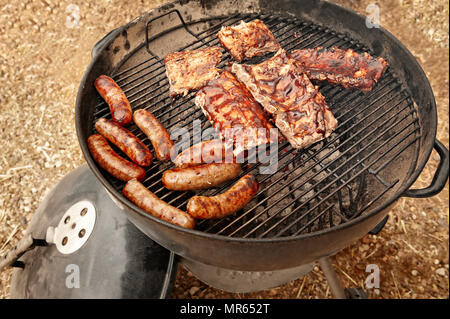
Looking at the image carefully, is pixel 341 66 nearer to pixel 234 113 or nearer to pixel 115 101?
pixel 234 113

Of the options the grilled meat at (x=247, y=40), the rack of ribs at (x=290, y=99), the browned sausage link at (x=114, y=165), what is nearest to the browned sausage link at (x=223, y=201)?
the browned sausage link at (x=114, y=165)

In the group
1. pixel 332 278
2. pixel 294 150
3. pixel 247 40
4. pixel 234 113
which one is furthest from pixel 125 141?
pixel 332 278

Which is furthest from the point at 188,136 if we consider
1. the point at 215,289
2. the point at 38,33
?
the point at 38,33

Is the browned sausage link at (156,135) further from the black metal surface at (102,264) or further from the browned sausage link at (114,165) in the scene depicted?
the black metal surface at (102,264)

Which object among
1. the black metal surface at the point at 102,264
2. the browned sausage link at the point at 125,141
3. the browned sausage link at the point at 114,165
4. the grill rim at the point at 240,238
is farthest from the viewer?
the black metal surface at the point at 102,264
